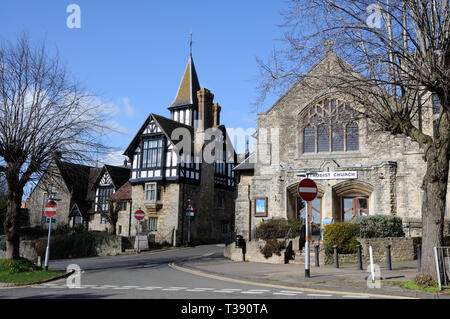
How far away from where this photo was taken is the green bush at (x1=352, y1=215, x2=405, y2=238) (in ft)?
64.2

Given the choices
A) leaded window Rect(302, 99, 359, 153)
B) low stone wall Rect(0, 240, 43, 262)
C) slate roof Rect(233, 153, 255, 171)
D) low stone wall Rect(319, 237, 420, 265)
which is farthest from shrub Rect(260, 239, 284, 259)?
A: low stone wall Rect(0, 240, 43, 262)

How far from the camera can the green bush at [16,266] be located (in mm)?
14887

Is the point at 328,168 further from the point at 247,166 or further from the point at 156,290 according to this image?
the point at 156,290

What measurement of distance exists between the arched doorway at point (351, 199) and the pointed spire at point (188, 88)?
2422cm

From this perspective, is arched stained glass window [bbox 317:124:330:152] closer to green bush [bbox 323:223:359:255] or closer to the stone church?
the stone church

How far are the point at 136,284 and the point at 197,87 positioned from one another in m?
38.9

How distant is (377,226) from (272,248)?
211 inches

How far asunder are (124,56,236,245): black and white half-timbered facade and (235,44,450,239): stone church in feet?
25.6

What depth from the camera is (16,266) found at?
15.1 metres

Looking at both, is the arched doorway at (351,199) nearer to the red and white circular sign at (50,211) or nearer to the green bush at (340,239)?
the green bush at (340,239)

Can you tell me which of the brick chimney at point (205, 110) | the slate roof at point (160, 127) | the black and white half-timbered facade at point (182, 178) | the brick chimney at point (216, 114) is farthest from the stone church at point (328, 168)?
the brick chimney at point (216, 114)

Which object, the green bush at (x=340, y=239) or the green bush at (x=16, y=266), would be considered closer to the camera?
the green bush at (x=16, y=266)

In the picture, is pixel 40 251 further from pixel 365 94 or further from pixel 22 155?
pixel 365 94


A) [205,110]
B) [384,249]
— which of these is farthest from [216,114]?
[384,249]
